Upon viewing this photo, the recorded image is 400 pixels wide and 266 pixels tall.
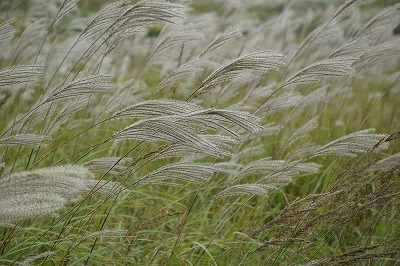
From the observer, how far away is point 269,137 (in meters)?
4.70

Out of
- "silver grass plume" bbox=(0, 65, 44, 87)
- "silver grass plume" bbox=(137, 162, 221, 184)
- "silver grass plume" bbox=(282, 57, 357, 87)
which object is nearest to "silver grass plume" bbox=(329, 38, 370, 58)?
"silver grass plume" bbox=(282, 57, 357, 87)

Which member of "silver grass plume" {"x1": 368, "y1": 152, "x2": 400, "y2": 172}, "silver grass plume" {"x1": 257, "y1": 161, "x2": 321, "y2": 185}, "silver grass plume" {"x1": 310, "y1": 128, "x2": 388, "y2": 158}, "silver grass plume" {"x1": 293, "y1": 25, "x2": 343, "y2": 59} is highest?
"silver grass plume" {"x1": 293, "y1": 25, "x2": 343, "y2": 59}

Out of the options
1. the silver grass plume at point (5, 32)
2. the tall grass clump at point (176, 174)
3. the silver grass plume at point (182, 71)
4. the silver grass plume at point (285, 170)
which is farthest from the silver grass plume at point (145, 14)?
the silver grass plume at point (285, 170)

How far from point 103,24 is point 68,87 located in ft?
2.46

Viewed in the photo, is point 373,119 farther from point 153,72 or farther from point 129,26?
point 153,72

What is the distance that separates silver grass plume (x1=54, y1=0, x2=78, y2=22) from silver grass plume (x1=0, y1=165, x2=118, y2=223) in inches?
54.6

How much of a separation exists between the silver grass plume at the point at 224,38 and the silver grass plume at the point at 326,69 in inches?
17.9

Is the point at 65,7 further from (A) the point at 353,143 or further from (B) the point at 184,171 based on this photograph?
(A) the point at 353,143

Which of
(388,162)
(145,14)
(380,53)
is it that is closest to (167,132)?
(145,14)

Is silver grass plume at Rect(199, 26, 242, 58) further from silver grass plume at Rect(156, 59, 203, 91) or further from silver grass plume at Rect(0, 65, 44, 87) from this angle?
silver grass plume at Rect(0, 65, 44, 87)

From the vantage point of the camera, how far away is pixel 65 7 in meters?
2.74

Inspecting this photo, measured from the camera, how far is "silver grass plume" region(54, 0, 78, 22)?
107 inches

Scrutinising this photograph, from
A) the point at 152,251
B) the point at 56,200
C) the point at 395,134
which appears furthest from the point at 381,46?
the point at 56,200

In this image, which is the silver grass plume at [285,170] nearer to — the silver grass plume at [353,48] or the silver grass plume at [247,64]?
the silver grass plume at [247,64]
